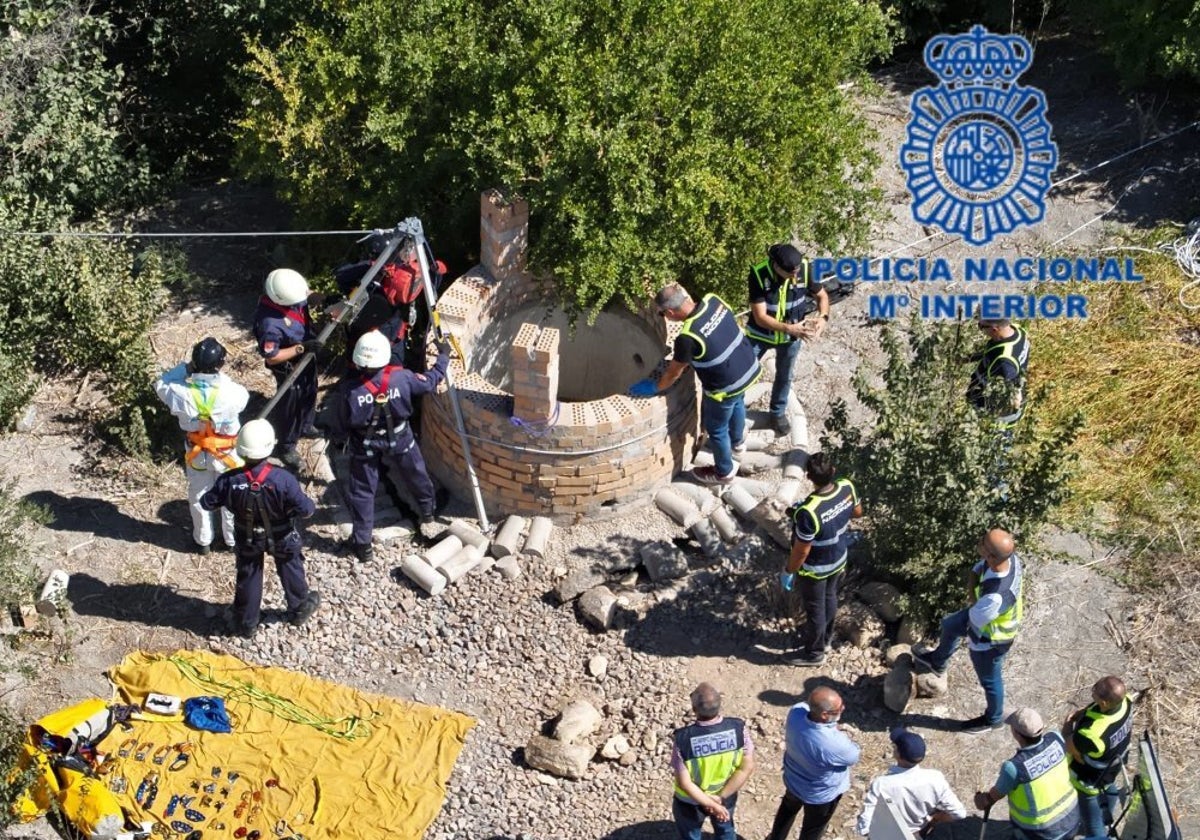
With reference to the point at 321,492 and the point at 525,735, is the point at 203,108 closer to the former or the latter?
the point at 321,492

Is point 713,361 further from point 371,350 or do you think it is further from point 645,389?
point 371,350

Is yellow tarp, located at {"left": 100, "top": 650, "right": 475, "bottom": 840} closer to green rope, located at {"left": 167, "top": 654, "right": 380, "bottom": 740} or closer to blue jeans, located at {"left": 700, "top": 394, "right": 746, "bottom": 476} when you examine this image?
green rope, located at {"left": 167, "top": 654, "right": 380, "bottom": 740}

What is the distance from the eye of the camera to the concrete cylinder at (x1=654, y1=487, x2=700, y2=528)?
34.6ft

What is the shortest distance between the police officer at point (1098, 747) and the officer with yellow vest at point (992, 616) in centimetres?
69

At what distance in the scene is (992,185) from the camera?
45.8 feet

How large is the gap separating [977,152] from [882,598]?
585 cm

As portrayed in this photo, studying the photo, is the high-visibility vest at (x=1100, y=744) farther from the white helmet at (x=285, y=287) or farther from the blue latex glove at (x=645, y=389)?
the white helmet at (x=285, y=287)

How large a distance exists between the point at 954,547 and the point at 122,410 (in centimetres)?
671

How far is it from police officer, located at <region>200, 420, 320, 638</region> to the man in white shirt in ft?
14.0

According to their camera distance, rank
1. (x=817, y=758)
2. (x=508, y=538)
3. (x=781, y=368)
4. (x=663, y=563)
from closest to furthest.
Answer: (x=817, y=758), (x=663, y=563), (x=508, y=538), (x=781, y=368)

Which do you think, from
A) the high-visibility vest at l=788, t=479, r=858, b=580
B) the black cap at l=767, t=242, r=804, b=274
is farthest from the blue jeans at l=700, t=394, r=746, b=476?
the high-visibility vest at l=788, t=479, r=858, b=580

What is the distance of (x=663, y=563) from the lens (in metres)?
10.3

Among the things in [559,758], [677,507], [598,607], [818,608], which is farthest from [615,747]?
[677,507]

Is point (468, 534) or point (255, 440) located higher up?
point (255, 440)
